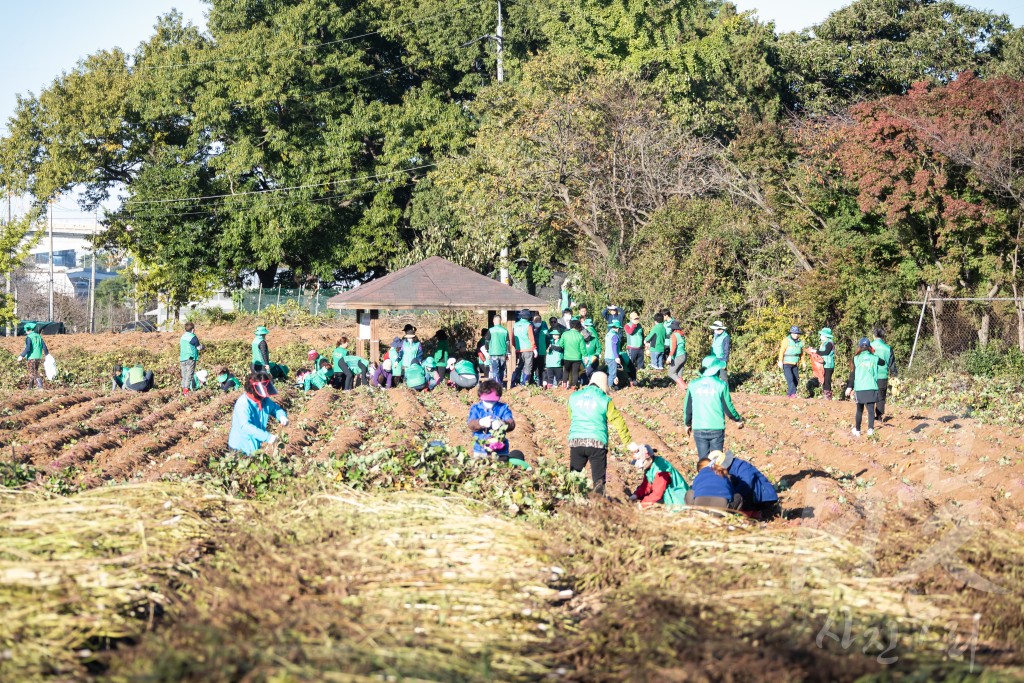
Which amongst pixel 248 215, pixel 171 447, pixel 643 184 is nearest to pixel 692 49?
pixel 643 184

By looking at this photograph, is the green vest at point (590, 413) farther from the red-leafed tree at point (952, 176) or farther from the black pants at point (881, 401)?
the red-leafed tree at point (952, 176)

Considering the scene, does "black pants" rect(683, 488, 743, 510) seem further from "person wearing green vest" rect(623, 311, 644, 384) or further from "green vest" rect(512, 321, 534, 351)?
"green vest" rect(512, 321, 534, 351)

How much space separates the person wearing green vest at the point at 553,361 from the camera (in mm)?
21938

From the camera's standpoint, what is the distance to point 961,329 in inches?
871

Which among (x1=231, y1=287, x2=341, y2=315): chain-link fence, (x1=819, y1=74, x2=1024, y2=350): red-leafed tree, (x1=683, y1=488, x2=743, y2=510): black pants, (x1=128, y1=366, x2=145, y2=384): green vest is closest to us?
(x1=683, y1=488, x2=743, y2=510): black pants

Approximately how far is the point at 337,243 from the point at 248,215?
Answer: 3.73m

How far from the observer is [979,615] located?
579 centimetres

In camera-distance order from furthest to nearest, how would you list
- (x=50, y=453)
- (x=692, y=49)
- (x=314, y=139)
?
1. (x=314, y=139)
2. (x=692, y=49)
3. (x=50, y=453)

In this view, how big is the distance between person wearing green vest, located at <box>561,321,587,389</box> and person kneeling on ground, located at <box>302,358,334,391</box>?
5.96 metres

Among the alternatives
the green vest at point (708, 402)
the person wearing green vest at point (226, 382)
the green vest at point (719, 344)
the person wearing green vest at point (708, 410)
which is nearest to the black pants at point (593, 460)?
the person wearing green vest at point (708, 410)

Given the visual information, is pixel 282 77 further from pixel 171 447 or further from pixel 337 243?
pixel 171 447

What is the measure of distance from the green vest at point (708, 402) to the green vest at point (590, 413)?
3.86 ft

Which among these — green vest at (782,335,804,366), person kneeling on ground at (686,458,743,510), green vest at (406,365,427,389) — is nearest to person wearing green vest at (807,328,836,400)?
green vest at (782,335,804,366)

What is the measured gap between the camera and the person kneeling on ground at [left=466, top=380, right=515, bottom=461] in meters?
10.6
